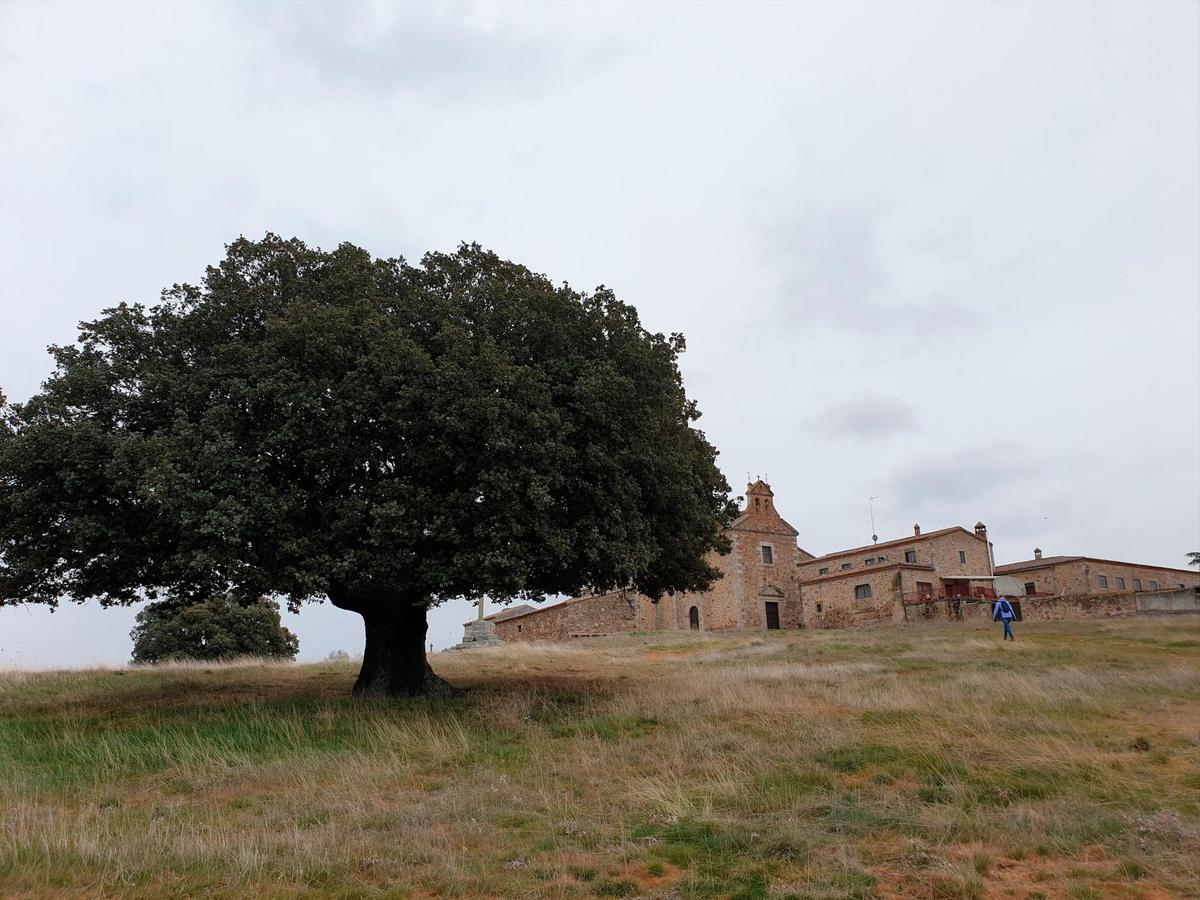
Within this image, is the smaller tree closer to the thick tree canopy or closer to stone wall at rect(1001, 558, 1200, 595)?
the thick tree canopy

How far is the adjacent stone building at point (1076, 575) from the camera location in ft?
182

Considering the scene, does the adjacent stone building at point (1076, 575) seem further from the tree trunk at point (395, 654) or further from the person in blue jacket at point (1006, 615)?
the tree trunk at point (395, 654)

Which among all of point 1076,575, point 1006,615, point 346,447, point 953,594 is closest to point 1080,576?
point 1076,575

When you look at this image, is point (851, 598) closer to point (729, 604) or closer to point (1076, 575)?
point (729, 604)

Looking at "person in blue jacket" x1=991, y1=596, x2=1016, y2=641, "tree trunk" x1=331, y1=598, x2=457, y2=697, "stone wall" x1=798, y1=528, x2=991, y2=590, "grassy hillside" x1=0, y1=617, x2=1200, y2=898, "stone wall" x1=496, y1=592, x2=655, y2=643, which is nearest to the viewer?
"grassy hillside" x1=0, y1=617, x2=1200, y2=898

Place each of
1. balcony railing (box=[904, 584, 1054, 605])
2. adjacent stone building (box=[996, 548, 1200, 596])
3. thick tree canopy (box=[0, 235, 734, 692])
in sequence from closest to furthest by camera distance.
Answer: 1. thick tree canopy (box=[0, 235, 734, 692])
2. balcony railing (box=[904, 584, 1054, 605])
3. adjacent stone building (box=[996, 548, 1200, 596])

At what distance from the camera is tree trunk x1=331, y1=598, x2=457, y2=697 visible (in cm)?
1736

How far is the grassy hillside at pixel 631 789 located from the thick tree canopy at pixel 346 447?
8.66 feet

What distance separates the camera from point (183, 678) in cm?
2178

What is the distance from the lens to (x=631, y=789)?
9.20 metres

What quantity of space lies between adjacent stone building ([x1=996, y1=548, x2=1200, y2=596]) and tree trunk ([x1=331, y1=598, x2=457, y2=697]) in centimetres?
5049

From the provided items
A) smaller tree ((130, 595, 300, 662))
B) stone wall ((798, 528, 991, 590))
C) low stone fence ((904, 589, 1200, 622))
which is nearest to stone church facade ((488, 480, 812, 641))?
stone wall ((798, 528, 991, 590))

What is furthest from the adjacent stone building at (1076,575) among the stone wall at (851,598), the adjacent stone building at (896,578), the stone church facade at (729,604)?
the stone church facade at (729,604)

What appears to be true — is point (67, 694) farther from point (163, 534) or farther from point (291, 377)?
point (291, 377)
